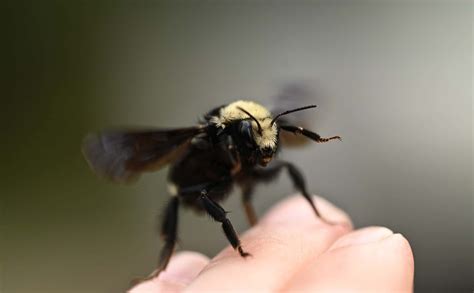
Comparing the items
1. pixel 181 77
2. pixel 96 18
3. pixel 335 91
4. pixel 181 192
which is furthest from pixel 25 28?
pixel 181 192

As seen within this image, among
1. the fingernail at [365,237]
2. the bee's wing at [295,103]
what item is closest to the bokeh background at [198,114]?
the bee's wing at [295,103]

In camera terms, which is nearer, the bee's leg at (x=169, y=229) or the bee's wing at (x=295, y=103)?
the bee's leg at (x=169, y=229)

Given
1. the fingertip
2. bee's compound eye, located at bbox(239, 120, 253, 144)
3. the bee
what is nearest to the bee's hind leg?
the bee

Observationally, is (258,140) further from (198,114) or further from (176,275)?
(198,114)

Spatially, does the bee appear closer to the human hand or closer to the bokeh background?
the human hand

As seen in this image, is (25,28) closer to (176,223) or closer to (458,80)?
(458,80)

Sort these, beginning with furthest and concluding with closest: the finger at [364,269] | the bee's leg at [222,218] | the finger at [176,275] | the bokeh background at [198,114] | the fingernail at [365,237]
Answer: the bokeh background at [198,114]
the finger at [176,275]
the bee's leg at [222,218]
the fingernail at [365,237]
the finger at [364,269]

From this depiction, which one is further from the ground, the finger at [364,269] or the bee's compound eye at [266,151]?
the bee's compound eye at [266,151]

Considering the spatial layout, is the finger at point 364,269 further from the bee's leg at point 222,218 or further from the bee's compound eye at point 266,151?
the bee's compound eye at point 266,151

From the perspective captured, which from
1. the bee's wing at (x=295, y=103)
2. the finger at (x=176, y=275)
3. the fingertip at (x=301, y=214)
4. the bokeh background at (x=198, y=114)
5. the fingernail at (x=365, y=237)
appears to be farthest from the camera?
the bokeh background at (x=198, y=114)
